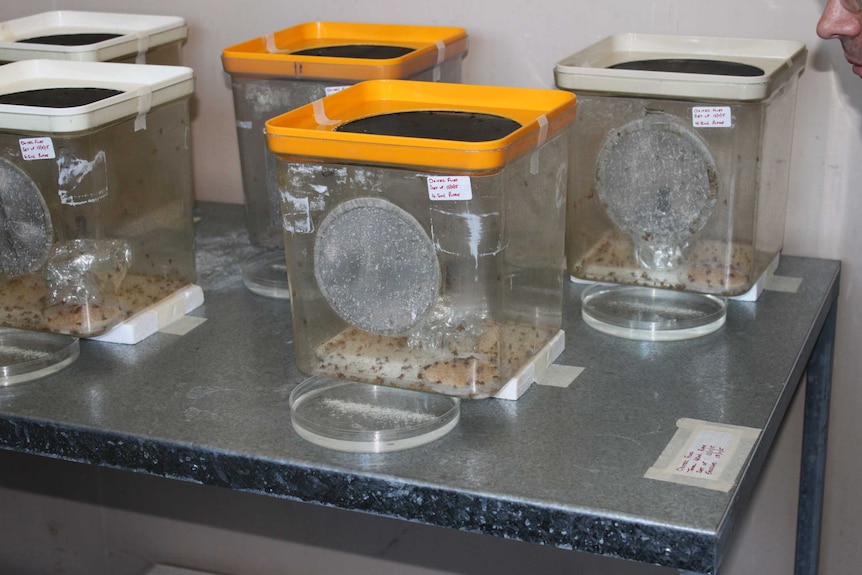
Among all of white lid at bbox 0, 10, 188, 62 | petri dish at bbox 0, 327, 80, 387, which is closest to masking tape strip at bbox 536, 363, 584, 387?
petri dish at bbox 0, 327, 80, 387

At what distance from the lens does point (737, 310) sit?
155cm

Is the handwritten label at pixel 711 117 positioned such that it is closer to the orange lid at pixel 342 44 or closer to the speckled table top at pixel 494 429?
the speckled table top at pixel 494 429

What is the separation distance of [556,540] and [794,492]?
3.46ft

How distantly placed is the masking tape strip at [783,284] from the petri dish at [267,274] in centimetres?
74

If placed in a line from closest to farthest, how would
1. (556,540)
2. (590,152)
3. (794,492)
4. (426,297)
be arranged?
(556,540), (426,297), (590,152), (794,492)

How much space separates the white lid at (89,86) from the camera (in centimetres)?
130

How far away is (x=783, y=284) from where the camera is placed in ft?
5.35

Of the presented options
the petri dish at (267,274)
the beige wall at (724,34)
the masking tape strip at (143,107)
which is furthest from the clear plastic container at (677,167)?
the masking tape strip at (143,107)

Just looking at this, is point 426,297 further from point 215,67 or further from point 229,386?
point 215,67

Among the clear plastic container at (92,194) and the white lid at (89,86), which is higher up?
the white lid at (89,86)

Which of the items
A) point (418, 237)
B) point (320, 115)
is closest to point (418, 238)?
point (418, 237)

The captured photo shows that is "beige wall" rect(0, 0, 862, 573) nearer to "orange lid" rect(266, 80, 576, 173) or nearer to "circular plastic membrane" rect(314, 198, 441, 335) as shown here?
"orange lid" rect(266, 80, 576, 173)

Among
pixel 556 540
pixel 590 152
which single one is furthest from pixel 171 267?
pixel 556 540

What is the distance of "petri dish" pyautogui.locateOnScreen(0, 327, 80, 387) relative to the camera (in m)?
1.36
